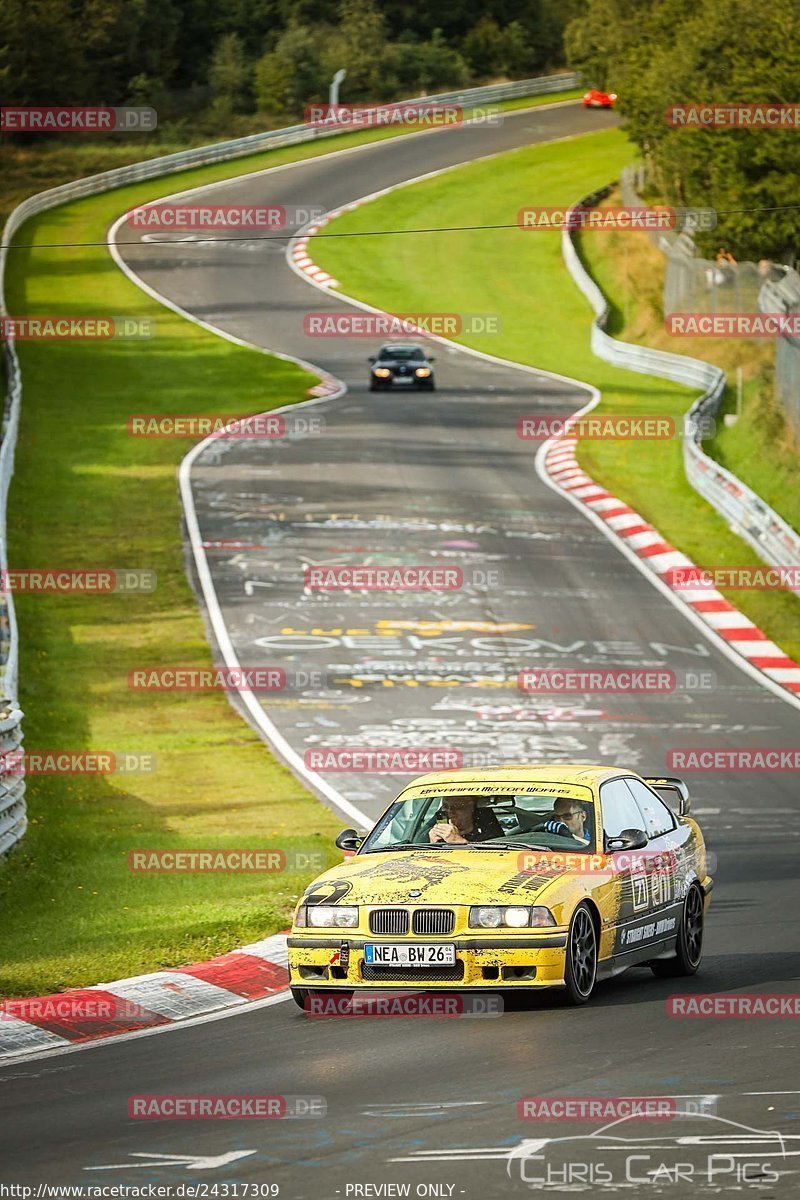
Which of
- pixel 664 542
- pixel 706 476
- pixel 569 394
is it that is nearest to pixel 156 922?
pixel 664 542

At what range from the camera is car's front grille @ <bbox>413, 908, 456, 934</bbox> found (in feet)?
36.3

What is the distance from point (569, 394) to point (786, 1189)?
44.0 metres

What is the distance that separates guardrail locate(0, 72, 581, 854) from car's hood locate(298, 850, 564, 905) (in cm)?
598

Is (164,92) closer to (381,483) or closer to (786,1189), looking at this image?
(381,483)
